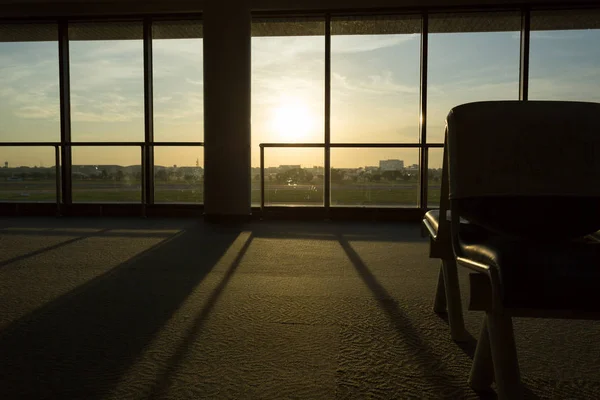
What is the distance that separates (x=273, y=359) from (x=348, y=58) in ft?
14.6

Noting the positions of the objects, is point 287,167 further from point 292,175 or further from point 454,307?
point 454,307

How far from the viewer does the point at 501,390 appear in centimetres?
92

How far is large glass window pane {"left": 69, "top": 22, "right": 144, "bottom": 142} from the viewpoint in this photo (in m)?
5.32

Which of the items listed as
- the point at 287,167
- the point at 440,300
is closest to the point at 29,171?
the point at 287,167

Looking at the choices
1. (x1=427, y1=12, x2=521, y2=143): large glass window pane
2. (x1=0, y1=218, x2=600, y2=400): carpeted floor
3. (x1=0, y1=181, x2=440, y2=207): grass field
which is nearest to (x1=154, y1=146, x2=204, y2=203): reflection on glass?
(x1=0, y1=181, x2=440, y2=207): grass field

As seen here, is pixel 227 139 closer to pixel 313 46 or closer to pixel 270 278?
pixel 313 46

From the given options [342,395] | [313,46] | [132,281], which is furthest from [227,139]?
[342,395]

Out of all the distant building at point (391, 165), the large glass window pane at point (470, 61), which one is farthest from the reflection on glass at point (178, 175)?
the large glass window pane at point (470, 61)

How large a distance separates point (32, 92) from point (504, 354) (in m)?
6.21

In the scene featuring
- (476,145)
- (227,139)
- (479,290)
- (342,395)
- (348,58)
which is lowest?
(342,395)

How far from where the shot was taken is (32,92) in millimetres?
5387

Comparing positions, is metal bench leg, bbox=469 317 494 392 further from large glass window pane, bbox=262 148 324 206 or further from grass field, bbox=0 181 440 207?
large glass window pane, bbox=262 148 324 206

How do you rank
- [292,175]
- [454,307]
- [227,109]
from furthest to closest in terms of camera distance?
[292,175], [227,109], [454,307]

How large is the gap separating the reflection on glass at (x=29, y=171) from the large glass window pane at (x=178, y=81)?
144 cm
